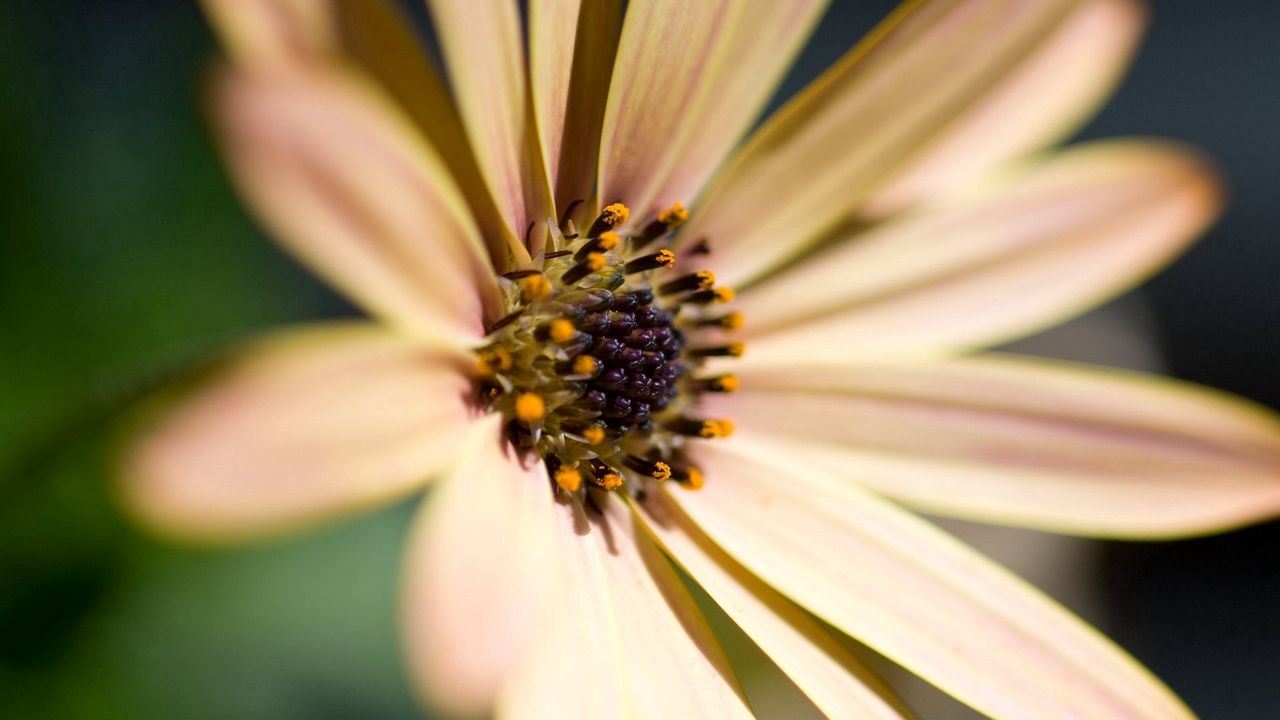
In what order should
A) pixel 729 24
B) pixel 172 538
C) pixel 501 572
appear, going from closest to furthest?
pixel 172 538, pixel 501 572, pixel 729 24

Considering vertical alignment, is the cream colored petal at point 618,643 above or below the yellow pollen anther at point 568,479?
below

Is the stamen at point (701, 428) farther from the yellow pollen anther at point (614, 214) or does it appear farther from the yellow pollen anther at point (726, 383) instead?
the yellow pollen anther at point (614, 214)

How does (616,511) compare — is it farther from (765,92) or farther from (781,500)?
(765,92)

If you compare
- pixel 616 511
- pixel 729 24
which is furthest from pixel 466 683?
pixel 729 24

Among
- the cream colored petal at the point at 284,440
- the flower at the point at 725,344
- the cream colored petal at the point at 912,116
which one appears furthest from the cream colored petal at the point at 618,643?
the cream colored petal at the point at 912,116

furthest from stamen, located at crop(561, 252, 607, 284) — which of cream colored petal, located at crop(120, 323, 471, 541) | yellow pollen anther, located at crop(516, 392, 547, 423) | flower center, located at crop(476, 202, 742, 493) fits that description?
cream colored petal, located at crop(120, 323, 471, 541)

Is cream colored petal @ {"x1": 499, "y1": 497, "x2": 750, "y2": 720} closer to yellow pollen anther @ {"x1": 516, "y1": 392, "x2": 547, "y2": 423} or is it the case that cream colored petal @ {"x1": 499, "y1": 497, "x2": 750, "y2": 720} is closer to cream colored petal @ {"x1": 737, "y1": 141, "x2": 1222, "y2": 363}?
yellow pollen anther @ {"x1": 516, "y1": 392, "x2": 547, "y2": 423}
